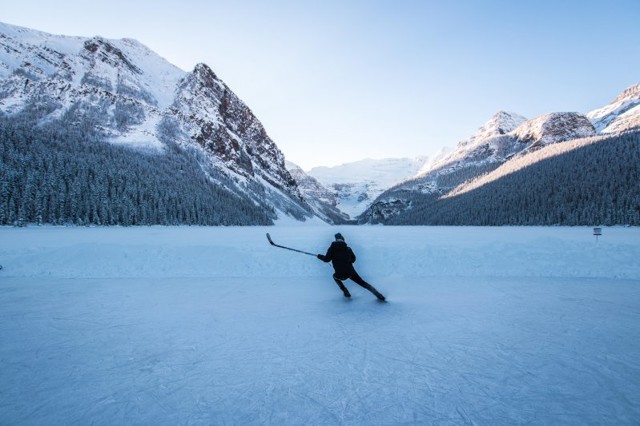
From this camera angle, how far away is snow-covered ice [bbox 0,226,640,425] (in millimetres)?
4551

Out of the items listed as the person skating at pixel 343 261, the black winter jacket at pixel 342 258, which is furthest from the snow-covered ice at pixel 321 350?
the black winter jacket at pixel 342 258

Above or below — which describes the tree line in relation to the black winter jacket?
above

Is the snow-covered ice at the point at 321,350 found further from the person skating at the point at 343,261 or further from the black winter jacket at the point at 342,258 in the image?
the black winter jacket at the point at 342,258

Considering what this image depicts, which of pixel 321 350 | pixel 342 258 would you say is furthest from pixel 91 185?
pixel 321 350

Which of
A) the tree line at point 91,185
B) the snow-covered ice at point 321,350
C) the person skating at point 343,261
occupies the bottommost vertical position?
the snow-covered ice at point 321,350

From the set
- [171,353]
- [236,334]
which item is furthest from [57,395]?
[236,334]

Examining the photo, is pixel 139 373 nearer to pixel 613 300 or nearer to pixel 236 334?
pixel 236 334

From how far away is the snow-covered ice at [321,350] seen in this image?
4551 millimetres

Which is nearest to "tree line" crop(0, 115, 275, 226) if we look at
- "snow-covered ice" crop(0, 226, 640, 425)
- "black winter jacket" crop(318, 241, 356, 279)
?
"snow-covered ice" crop(0, 226, 640, 425)

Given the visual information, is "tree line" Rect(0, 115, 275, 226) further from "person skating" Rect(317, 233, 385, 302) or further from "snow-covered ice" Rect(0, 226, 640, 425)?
"person skating" Rect(317, 233, 385, 302)

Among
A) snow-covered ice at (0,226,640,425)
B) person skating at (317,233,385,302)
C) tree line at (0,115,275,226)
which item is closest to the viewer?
snow-covered ice at (0,226,640,425)

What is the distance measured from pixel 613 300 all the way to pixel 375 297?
7.39 meters

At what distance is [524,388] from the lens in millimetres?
5066

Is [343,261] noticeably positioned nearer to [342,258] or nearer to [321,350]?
[342,258]
